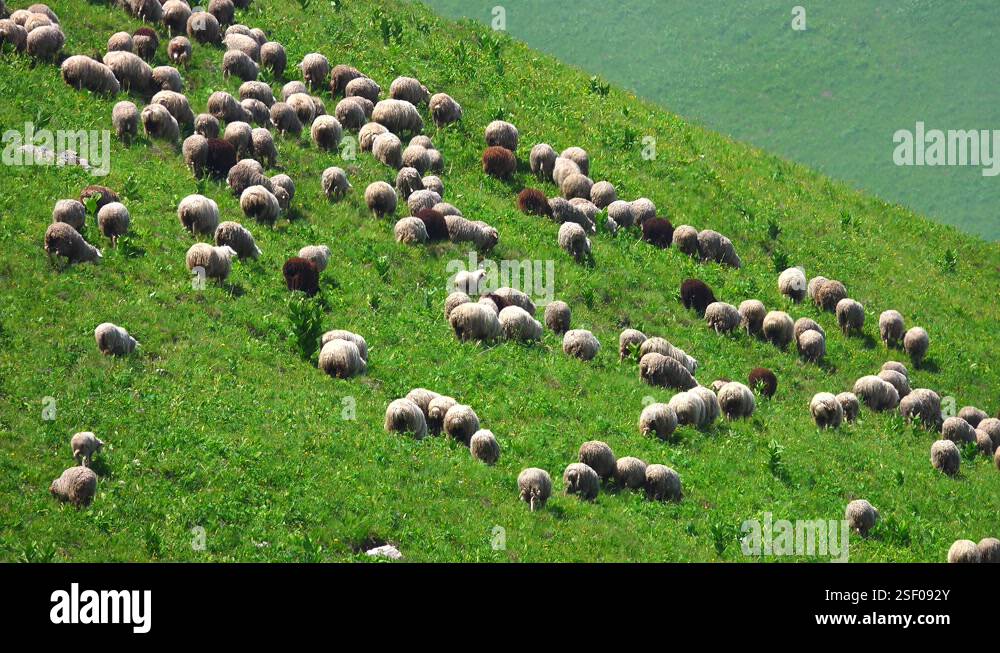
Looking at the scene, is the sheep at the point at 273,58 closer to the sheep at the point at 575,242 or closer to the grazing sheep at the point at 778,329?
the sheep at the point at 575,242

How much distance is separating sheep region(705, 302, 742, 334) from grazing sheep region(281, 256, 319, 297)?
1161 cm

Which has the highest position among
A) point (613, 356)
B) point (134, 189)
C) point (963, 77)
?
point (963, 77)

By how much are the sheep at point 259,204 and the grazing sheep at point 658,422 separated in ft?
36.5

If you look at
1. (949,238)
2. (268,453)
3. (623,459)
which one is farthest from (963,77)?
(268,453)

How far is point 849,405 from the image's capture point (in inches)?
1319

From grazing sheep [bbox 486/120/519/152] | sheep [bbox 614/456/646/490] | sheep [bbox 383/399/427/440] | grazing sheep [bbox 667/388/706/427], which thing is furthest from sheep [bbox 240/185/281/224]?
sheep [bbox 614/456/646/490]

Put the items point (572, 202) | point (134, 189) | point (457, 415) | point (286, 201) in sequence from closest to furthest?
point (457, 415) < point (134, 189) < point (286, 201) < point (572, 202)

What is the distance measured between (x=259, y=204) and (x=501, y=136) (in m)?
10.5

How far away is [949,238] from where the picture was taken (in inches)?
1848

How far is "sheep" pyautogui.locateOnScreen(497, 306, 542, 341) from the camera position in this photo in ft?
101

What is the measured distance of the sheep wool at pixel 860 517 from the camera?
91.6ft

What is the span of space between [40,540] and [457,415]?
897 cm

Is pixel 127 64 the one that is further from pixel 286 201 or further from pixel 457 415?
pixel 457 415

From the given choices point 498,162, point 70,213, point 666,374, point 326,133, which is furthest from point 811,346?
point 70,213
